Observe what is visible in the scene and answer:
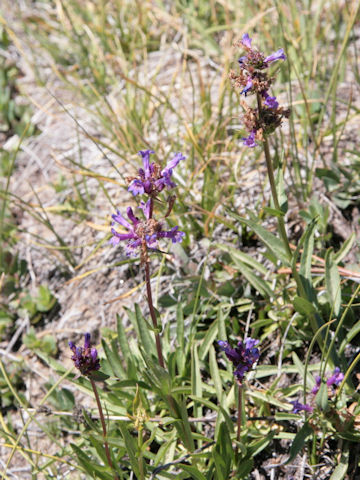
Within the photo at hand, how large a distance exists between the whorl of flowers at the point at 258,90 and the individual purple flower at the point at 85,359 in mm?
929

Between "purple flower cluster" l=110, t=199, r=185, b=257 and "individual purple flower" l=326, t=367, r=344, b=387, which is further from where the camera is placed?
"individual purple flower" l=326, t=367, r=344, b=387

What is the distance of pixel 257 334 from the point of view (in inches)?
102

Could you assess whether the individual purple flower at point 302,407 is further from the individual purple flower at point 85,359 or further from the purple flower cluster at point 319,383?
the individual purple flower at point 85,359

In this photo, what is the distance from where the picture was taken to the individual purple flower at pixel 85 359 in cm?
181

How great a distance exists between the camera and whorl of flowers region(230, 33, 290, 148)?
1.64 metres

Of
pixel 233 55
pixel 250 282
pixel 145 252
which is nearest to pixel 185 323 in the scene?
pixel 250 282

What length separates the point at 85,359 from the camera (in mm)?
1833

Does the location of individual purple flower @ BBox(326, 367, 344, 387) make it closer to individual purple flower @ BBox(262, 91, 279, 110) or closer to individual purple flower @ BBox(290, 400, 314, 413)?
individual purple flower @ BBox(290, 400, 314, 413)

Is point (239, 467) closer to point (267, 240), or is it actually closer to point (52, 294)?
point (267, 240)

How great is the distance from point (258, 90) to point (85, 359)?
1.10 metres

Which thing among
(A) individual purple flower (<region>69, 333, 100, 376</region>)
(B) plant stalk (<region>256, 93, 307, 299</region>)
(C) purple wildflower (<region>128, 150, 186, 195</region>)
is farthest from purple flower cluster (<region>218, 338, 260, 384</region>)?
(C) purple wildflower (<region>128, 150, 186, 195</region>)

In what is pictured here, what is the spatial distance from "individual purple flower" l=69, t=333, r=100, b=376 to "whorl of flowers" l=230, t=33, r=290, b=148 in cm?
93

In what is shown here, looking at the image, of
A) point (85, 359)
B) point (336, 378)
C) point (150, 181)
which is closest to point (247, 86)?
point (150, 181)

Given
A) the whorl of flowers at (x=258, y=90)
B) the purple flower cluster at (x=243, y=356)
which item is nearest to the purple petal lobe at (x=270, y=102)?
the whorl of flowers at (x=258, y=90)
